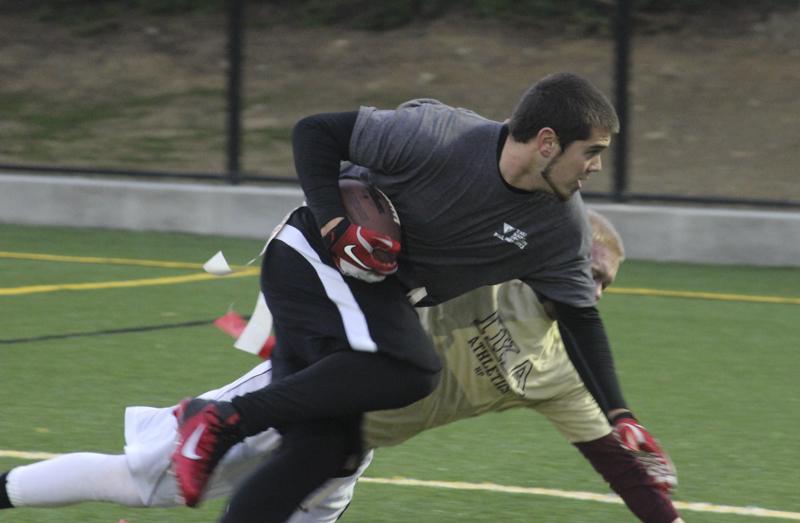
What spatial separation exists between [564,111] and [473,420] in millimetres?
2462

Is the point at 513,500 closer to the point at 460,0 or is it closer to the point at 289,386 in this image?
the point at 289,386

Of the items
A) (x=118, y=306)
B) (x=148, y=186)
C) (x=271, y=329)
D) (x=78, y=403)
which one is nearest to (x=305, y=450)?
(x=271, y=329)

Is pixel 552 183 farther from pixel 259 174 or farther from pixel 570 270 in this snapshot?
pixel 259 174

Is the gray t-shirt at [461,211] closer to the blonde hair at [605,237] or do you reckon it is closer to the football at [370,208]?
the football at [370,208]

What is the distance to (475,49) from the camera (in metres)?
13.6

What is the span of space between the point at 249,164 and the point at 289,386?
8.75 m

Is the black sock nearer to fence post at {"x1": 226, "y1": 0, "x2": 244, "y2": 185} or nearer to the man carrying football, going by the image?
the man carrying football

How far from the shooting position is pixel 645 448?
4438mm

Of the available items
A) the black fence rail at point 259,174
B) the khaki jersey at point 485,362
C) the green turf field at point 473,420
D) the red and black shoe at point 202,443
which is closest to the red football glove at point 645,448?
the khaki jersey at point 485,362

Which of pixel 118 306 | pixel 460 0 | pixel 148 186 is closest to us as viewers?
pixel 118 306

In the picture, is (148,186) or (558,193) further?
(148,186)

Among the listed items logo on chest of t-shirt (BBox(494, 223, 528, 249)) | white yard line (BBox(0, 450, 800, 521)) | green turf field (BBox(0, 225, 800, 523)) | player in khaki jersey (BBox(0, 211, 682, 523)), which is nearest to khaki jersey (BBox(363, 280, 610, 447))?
player in khaki jersey (BBox(0, 211, 682, 523))

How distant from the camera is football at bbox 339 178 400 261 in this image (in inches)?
173

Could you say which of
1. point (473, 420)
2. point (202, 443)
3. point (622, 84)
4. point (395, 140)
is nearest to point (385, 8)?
point (622, 84)
